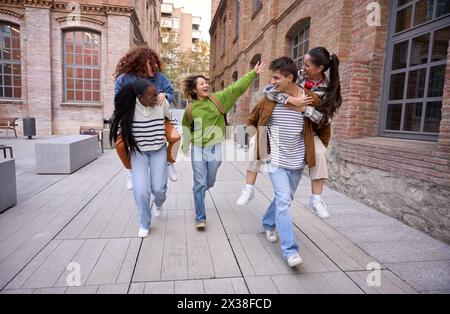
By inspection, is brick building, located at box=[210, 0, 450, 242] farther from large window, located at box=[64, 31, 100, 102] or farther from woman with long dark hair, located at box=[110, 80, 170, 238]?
large window, located at box=[64, 31, 100, 102]

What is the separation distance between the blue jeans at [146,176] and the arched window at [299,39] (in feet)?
20.5

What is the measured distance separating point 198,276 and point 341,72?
15.7 feet

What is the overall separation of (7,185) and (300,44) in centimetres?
768

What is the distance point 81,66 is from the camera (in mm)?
15656

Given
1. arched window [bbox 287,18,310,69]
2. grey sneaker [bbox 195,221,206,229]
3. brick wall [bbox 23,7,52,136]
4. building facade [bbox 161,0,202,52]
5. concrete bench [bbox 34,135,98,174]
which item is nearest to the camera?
grey sneaker [bbox 195,221,206,229]

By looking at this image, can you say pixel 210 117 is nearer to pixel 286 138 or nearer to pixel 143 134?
pixel 143 134

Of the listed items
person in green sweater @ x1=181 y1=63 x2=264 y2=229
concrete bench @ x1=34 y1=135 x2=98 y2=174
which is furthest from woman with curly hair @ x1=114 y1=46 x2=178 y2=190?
concrete bench @ x1=34 y1=135 x2=98 y2=174

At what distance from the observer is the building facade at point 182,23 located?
6300 centimetres

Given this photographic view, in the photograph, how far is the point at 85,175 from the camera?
6.81 m

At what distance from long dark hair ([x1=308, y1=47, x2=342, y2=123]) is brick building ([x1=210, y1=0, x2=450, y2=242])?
5.70 ft

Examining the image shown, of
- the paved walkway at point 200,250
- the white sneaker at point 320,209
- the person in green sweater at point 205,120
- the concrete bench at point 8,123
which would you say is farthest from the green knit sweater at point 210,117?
the concrete bench at point 8,123

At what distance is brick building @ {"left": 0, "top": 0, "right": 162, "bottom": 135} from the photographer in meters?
14.6
